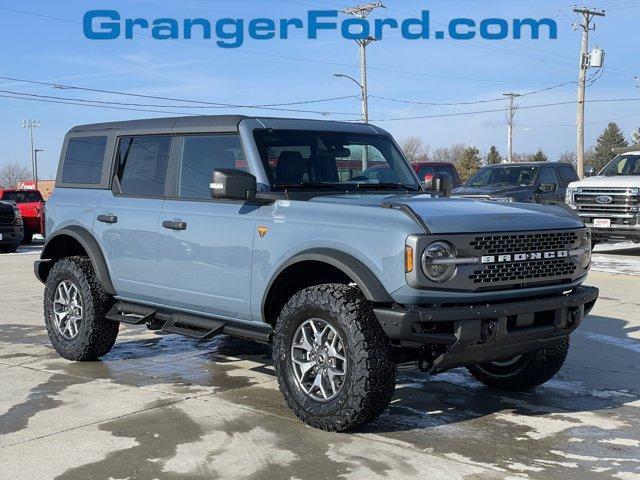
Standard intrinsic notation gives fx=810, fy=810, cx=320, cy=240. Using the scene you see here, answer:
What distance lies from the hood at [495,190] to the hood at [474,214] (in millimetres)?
11077

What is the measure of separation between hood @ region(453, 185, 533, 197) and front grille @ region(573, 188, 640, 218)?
1.06 metres

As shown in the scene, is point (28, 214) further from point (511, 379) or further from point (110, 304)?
point (511, 379)

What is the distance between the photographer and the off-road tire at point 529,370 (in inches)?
226

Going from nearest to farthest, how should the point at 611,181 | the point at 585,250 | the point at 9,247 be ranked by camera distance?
1. the point at 585,250
2. the point at 611,181
3. the point at 9,247

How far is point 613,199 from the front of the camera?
52.6ft

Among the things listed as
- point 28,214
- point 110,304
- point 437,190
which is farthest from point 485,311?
point 28,214

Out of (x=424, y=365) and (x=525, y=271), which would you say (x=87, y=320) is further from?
(x=525, y=271)

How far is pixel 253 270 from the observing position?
211 inches

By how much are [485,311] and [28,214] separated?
2051 cm

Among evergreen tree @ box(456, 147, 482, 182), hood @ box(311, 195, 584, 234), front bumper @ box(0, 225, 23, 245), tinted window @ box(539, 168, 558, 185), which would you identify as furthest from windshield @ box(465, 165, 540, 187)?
evergreen tree @ box(456, 147, 482, 182)

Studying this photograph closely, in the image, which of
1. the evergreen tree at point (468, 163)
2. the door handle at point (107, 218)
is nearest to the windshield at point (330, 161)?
the door handle at point (107, 218)

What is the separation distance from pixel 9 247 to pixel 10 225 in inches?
29.7

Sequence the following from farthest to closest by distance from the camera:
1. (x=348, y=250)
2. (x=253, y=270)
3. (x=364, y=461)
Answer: (x=253, y=270)
(x=348, y=250)
(x=364, y=461)

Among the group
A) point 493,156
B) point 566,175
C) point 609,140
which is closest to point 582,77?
point 566,175
